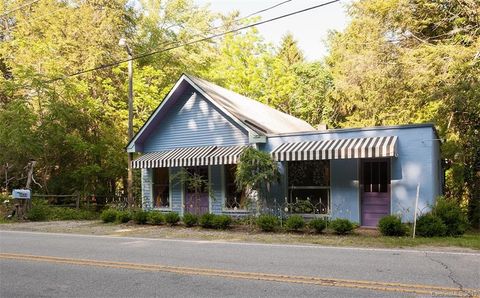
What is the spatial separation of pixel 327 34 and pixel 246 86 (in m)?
10.2

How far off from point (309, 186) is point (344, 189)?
52.8 inches

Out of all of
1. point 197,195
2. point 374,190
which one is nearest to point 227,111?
point 197,195

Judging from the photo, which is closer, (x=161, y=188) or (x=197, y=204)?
(x=197, y=204)

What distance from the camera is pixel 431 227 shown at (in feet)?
38.7

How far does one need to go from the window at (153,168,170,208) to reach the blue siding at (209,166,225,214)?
2445mm

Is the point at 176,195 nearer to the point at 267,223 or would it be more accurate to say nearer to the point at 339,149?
the point at 267,223

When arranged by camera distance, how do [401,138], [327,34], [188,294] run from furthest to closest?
[327,34] → [401,138] → [188,294]

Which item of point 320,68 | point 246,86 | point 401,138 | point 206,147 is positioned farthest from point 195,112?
point 320,68

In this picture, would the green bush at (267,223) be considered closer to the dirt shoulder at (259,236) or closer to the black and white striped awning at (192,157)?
the dirt shoulder at (259,236)

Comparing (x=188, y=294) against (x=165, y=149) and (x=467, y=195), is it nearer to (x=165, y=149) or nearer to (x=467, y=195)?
(x=165, y=149)

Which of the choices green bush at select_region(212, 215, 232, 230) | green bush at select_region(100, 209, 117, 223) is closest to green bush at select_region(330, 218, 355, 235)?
green bush at select_region(212, 215, 232, 230)

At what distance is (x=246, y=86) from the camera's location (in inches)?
1387

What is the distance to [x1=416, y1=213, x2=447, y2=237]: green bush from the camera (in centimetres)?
1180

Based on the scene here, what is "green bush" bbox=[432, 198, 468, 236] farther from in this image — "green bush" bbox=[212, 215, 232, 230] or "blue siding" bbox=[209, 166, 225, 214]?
"blue siding" bbox=[209, 166, 225, 214]
